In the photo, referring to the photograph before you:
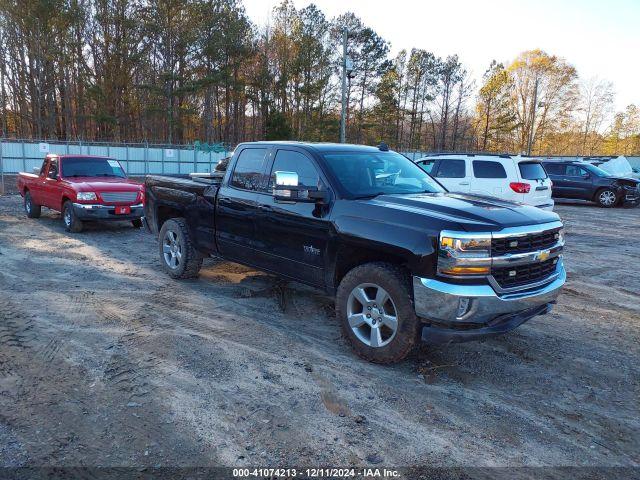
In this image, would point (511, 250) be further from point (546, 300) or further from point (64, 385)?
point (64, 385)

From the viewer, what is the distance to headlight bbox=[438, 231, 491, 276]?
143 inches

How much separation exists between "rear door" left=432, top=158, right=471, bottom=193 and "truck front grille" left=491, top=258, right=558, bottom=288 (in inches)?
314

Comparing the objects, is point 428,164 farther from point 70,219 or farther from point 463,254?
point 463,254

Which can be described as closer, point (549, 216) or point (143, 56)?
point (549, 216)

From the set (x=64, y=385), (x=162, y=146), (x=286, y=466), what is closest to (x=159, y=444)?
(x=286, y=466)

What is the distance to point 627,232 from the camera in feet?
41.8

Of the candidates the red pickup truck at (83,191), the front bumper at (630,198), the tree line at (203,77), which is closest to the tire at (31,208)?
the red pickup truck at (83,191)

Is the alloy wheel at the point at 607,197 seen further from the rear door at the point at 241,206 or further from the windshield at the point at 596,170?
the rear door at the point at 241,206

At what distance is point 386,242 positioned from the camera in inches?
157

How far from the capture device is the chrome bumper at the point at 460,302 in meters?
3.61

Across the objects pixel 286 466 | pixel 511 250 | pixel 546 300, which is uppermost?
pixel 511 250

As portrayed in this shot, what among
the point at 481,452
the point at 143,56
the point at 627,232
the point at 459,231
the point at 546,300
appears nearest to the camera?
the point at 481,452

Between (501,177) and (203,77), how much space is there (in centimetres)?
3198

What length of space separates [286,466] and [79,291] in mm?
4428
